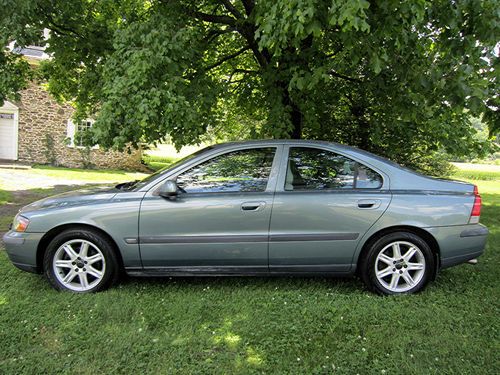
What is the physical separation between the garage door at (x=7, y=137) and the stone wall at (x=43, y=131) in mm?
302

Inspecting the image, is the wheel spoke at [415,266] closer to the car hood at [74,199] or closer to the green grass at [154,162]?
the car hood at [74,199]

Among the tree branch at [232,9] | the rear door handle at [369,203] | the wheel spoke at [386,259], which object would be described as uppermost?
the tree branch at [232,9]

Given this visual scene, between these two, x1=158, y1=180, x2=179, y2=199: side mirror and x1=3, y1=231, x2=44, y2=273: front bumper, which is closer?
x1=158, y1=180, x2=179, y2=199: side mirror

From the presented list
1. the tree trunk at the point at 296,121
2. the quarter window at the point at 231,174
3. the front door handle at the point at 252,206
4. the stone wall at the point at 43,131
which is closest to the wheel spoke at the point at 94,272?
the quarter window at the point at 231,174

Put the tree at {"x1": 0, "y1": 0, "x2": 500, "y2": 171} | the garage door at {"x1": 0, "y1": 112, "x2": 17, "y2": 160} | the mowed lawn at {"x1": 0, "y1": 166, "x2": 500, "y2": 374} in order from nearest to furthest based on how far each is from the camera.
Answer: the mowed lawn at {"x1": 0, "y1": 166, "x2": 500, "y2": 374} < the tree at {"x1": 0, "y1": 0, "x2": 500, "y2": 171} < the garage door at {"x1": 0, "y1": 112, "x2": 17, "y2": 160}

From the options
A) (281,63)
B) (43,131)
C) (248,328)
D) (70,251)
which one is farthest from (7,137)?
(248,328)

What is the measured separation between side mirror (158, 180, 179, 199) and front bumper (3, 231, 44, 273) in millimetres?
1276

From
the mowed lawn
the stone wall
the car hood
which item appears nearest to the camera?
the mowed lawn

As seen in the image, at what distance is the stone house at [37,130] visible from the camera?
20297 millimetres

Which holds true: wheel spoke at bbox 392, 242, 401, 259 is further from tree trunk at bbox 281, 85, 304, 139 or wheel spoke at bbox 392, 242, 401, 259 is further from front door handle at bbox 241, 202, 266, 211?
tree trunk at bbox 281, 85, 304, 139

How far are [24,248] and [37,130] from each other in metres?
18.5

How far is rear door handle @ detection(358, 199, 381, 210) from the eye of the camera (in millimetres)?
4234

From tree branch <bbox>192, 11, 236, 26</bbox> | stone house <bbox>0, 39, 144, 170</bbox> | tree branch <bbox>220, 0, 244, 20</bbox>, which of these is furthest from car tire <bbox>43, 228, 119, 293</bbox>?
stone house <bbox>0, 39, 144, 170</bbox>

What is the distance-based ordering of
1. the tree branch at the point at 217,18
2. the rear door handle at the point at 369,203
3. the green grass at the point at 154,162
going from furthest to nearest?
1. the green grass at the point at 154,162
2. the tree branch at the point at 217,18
3. the rear door handle at the point at 369,203
